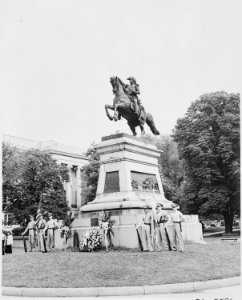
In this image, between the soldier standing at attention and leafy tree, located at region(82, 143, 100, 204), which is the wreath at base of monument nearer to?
the soldier standing at attention

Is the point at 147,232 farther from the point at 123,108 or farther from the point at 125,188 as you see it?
the point at 123,108

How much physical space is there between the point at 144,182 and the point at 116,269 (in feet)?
23.5

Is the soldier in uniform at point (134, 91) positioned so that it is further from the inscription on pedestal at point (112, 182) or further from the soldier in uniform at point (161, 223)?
the soldier in uniform at point (161, 223)

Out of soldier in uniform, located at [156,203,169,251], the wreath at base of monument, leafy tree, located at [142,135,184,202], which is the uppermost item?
leafy tree, located at [142,135,184,202]

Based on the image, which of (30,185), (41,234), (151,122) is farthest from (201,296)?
(30,185)

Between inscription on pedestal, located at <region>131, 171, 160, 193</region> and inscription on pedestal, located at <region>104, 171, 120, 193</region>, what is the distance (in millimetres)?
671

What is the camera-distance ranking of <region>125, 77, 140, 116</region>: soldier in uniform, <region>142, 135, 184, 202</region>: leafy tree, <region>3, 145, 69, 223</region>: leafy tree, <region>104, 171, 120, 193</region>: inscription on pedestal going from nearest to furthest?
<region>104, 171, 120, 193</region>: inscription on pedestal
<region>125, 77, 140, 116</region>: soldier in uniform
<region>3, 145, 69, 223</region>: leafy tree
<region>142, 135, 184, 202</region>: leafy tree

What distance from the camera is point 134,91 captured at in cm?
1898

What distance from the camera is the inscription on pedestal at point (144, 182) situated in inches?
685

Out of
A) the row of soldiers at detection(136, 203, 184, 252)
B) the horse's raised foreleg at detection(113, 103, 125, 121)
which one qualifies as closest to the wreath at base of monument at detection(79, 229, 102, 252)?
the row of soldiers at detection(136, 203, 184, 252)

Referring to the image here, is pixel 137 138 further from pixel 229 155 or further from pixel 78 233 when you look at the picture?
pixel 229 155

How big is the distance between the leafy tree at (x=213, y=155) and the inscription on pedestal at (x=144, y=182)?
1336 cm

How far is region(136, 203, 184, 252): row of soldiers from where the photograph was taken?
14.1 m

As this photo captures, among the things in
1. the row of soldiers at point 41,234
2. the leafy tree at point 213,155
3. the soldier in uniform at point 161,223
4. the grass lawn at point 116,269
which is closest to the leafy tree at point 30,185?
the leafy tree at point 213,155
